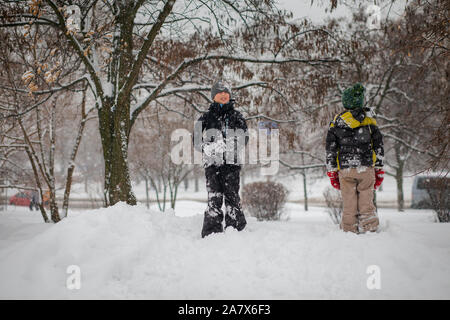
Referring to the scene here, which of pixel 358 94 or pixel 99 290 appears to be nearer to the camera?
pixel 99 290

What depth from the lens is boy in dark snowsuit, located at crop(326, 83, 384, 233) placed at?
3082mm

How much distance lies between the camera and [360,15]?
28.5ft

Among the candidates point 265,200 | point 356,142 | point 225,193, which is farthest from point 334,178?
point 265,200

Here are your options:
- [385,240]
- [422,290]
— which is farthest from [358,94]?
[422,290]

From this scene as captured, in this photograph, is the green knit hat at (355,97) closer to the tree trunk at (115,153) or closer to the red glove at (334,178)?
the red glove at (334,178)

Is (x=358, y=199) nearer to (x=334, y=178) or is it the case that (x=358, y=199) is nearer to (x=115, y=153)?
(x=334, y=178)

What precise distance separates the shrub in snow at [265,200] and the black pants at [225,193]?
20.9 ft

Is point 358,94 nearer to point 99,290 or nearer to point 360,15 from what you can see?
point 99,290

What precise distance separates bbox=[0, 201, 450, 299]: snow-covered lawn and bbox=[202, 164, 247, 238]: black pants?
0.25 metres

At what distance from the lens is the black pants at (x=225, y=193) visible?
3.09m

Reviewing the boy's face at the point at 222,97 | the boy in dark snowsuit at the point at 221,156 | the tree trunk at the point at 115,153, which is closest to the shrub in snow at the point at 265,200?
the tree trunk at the point at 115,153

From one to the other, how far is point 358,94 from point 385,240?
68.6 inches

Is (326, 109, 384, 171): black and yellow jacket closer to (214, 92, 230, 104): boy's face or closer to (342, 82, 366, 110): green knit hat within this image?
(342, 82, 366, 110): green knit hat

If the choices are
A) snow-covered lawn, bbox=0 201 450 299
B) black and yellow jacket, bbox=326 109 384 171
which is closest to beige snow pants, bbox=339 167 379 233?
black and yellow jacket, bbox=326 109 384 171
